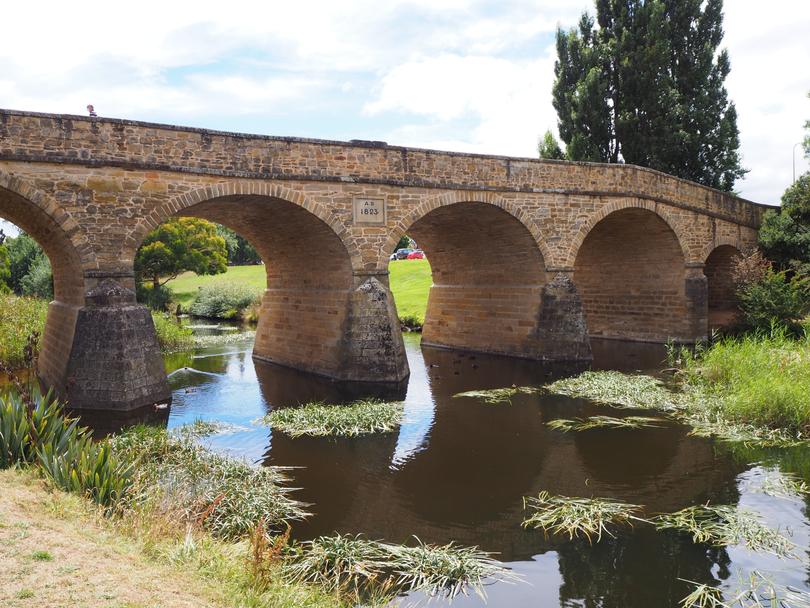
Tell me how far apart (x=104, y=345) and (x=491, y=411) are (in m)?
8.20

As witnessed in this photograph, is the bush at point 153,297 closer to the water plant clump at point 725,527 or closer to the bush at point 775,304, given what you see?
the bush at point 775,304

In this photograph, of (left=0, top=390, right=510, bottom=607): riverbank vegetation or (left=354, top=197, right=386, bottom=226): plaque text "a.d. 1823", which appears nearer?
A: (left=0, top=390, right=510, bottom=607): riverbank vegetation

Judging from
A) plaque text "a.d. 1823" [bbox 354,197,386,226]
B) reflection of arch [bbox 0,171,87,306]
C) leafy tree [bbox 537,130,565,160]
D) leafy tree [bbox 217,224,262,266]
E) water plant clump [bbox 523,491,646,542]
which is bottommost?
water plant clump [bbox 523,491,646,542]

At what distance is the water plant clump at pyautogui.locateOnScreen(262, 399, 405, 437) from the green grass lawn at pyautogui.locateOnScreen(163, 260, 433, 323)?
14.8 meters

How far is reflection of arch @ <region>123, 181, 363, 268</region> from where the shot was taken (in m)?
13.5

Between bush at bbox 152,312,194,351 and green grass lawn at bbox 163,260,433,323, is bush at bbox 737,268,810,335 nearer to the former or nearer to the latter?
green grass lawn at bbox 163,260,433,323

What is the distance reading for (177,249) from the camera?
31.3 meters

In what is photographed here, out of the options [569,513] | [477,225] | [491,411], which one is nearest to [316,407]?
[491,411]

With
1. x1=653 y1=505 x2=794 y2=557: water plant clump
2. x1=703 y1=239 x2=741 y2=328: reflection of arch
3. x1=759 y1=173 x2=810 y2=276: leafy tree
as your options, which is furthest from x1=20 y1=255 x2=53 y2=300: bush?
x1=759 y1=173 x2=810 y2=276: leafy tree

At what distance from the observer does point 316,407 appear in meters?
13.3

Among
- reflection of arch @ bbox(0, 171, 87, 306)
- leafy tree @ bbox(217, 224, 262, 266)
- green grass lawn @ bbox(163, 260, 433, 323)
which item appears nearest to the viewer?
reflection of arch @ bbox(0, 171, 87, 306)

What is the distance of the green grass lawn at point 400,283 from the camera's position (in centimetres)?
3114

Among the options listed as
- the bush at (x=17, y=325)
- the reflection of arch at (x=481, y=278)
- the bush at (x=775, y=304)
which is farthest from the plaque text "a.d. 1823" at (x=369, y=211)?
the bush at (x=775, y=304)

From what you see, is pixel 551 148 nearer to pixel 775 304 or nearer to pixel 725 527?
pixel 775 304
